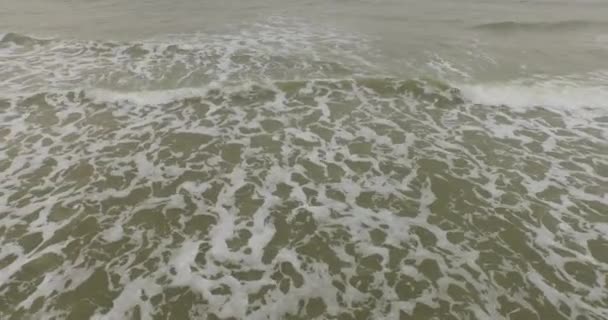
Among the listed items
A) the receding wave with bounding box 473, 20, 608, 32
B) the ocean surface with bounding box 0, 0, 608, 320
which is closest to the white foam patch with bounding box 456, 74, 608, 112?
the ocean surface with bounding box 0, 0, 608, 320

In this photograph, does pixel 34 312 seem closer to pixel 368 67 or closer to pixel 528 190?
pixel 528 190

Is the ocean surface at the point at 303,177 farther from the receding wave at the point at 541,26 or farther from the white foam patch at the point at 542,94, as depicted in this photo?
the receding wave at the point at 541,26

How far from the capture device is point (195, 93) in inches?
391

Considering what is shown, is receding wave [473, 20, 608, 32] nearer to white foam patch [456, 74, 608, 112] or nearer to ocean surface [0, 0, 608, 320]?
ocean surface [0, 0, 608, 320]

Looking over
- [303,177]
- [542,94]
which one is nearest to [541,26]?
[542,94]

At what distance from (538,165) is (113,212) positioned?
7.17 meters

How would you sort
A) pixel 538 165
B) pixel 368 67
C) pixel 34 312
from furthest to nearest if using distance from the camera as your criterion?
pixel 368 67, pixel 538 165, pixel 34 312

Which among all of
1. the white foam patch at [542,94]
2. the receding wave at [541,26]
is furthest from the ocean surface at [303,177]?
the receding wave at [541,26]

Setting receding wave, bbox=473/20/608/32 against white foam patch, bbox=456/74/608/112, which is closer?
white foam patch, bbox=456/74/608/112

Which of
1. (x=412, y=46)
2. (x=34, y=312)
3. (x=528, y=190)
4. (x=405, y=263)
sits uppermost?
(x=412, y=46)

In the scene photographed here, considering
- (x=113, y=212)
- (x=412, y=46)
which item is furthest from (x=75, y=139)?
(x=412, y=46)

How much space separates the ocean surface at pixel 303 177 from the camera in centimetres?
504

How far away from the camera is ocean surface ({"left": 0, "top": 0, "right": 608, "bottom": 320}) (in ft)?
16.5

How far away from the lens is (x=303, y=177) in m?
7.10
